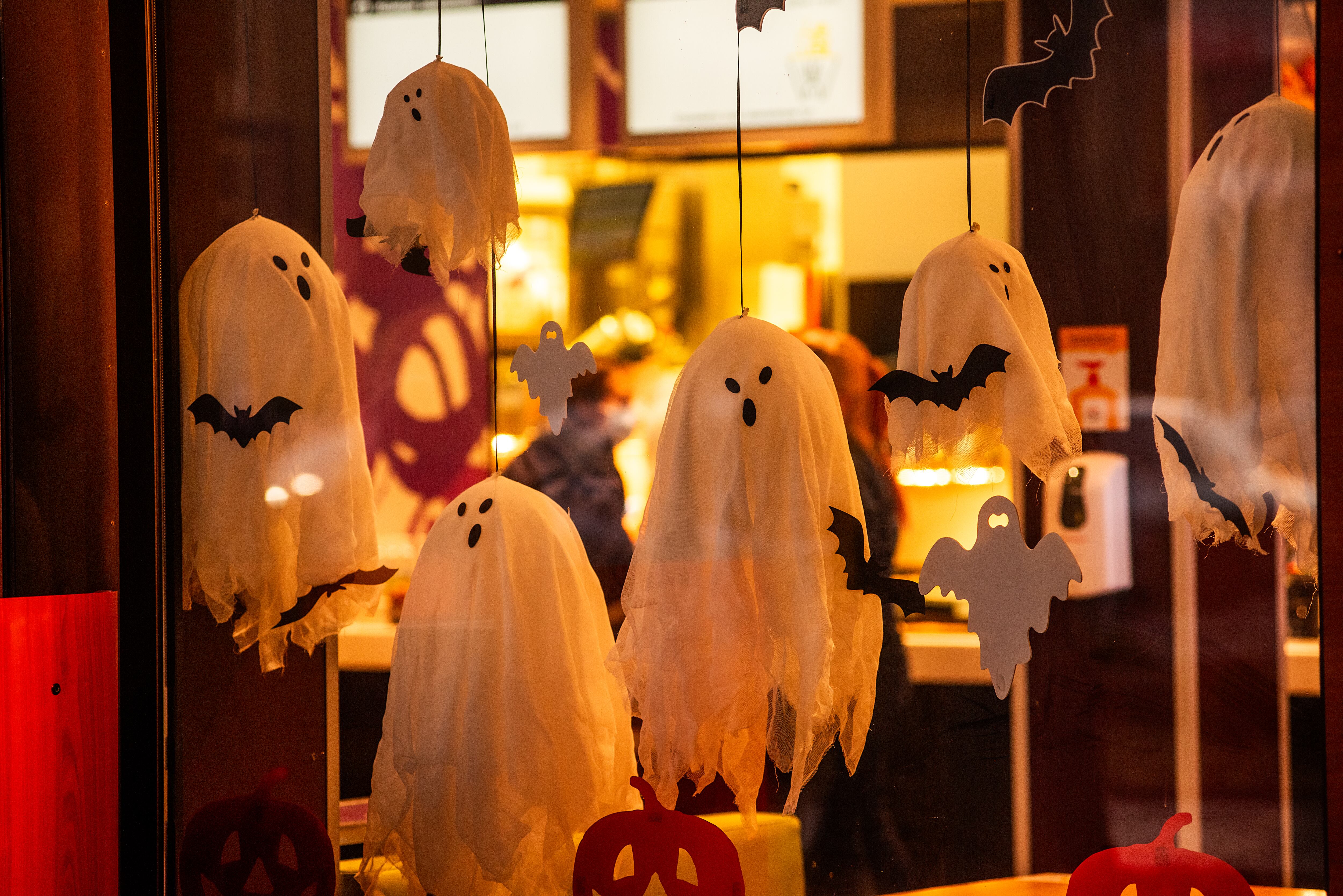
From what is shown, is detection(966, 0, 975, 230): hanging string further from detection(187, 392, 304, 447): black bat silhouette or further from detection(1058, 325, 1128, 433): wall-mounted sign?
detection(187, 392, 304, 447): black bat silhouette

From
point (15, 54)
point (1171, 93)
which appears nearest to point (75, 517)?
point (15, 54)

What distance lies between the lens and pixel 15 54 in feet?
4.72

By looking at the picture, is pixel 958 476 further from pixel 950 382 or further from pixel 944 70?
pixel 944 70

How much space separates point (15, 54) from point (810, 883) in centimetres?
151

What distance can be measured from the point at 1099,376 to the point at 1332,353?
0.22 meters

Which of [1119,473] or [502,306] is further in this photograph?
[502,306]

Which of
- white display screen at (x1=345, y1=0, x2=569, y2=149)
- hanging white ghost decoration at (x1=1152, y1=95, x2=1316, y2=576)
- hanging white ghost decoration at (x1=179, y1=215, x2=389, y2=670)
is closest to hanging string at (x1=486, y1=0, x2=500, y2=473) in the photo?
white display screen at (x1=345, y1=0, x2=569, y2=149)

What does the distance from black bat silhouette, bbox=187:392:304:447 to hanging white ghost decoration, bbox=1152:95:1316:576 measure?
108 centimetres

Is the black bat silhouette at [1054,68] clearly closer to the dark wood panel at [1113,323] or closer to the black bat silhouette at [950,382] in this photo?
the dark wood panel at [1113,323]

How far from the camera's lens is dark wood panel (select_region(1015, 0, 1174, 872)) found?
46.6 inches

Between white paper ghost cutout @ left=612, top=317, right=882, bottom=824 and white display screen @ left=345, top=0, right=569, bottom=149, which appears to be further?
white display screen @ left=345, top=0, right=569, bottom=149

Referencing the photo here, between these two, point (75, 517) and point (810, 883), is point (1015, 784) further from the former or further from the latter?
point (75, 517)

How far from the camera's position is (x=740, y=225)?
4.22 feet

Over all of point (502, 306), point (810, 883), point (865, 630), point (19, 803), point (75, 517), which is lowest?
point (810, 883)
